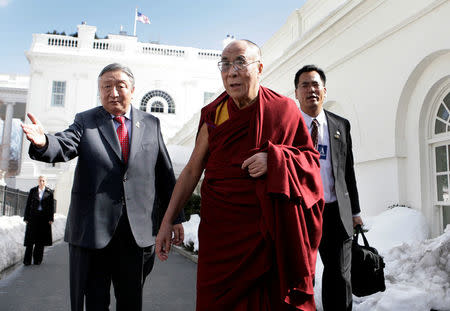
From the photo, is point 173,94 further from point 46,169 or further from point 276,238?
point 276,238

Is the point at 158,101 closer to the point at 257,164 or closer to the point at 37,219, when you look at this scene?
the point at 37,219

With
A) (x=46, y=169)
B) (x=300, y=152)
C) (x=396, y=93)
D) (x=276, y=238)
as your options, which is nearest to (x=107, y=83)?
Result: (x=300, y=152)

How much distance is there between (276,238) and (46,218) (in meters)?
9.09

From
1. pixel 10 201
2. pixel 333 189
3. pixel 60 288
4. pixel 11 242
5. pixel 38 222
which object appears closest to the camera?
pixel 333 189

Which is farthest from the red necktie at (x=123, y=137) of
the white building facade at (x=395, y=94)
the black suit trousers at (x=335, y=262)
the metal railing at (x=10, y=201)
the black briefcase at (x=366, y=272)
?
the metal railing at (x=10, y=201)

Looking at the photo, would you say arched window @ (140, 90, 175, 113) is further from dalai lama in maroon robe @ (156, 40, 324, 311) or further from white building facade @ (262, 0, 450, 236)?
dalai lama in maroon robe @ (156, 40, 324, 311)

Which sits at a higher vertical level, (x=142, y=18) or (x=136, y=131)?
(x=142, y=18)

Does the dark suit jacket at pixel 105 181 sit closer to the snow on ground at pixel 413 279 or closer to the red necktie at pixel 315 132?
the red necktie at pixel 315 132

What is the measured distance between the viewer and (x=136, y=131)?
327 cm

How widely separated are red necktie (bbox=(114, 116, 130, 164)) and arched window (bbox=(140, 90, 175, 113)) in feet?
108

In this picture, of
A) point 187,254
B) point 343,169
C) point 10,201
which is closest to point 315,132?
point 343,169

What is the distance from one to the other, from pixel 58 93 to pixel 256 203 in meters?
A: 34.7

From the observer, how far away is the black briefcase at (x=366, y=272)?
3363mm

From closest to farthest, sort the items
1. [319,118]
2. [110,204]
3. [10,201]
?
[110,204] < [319,118] < [10,201]
